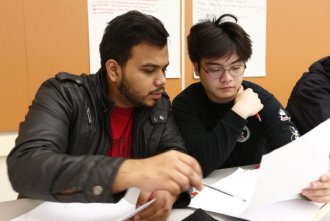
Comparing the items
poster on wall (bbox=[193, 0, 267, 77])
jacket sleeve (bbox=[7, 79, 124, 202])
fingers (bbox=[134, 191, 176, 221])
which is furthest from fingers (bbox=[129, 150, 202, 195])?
poster on wall (bbox=[193, 0, 267, 77])

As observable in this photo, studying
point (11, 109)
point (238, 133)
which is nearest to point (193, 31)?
point (238, 133)

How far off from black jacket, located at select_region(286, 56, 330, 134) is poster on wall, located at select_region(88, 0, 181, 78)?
2.41 feet

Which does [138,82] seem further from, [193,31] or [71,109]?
[193,31]

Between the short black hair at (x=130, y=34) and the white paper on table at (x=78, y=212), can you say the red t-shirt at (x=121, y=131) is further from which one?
the white paper on table at (x=78, y=212)

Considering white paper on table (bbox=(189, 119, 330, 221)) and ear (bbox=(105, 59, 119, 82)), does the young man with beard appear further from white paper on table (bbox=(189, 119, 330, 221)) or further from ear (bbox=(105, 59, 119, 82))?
white paper on table (bbox=(189, 119, 330, 221))

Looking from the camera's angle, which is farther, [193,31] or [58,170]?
[193,31]

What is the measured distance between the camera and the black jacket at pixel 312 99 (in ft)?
5.08

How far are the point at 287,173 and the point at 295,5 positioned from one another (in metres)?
2.12

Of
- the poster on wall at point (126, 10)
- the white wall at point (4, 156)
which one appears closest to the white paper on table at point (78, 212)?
the white wall at point (4, 156)

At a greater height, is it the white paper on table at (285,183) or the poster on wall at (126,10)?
the poster on wall at (126,10)

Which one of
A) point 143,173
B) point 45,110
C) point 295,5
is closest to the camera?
point 143,173

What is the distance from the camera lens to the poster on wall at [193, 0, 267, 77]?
2215 millimetres

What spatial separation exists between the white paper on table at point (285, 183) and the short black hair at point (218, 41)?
0.53 metres

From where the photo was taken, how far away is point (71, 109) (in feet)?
3.44
